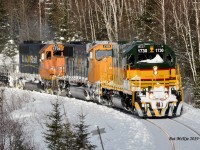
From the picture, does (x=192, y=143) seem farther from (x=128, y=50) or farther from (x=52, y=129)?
(x=128, y=50)

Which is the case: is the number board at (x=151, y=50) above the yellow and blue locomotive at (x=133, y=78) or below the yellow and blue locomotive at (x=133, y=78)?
above

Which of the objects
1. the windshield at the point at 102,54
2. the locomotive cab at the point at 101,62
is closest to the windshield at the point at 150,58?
the locomotive cab at the point at 101,62

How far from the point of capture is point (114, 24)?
42.0m

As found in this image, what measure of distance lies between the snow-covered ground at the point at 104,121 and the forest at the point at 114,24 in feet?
19.2

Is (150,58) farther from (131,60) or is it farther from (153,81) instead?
(153,81)

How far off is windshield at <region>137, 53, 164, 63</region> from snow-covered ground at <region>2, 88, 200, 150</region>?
242 cm

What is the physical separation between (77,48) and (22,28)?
37.6 m

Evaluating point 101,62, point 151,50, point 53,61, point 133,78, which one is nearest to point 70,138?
point 133,78

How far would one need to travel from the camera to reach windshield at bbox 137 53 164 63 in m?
20.5

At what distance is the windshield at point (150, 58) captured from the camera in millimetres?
20547

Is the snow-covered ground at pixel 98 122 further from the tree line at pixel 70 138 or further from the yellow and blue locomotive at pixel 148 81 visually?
the tree line at pixel 70 138

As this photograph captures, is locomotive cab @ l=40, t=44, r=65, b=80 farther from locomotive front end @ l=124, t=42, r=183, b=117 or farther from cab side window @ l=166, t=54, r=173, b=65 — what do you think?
cab side window @ l=166, t=54, r=173, b=65

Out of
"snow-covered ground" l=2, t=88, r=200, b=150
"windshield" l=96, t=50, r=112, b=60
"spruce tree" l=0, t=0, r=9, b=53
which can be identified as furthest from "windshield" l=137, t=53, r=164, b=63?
"spruce tree" l=0, t=0, r=9, b=53

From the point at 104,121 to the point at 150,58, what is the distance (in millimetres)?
3504
